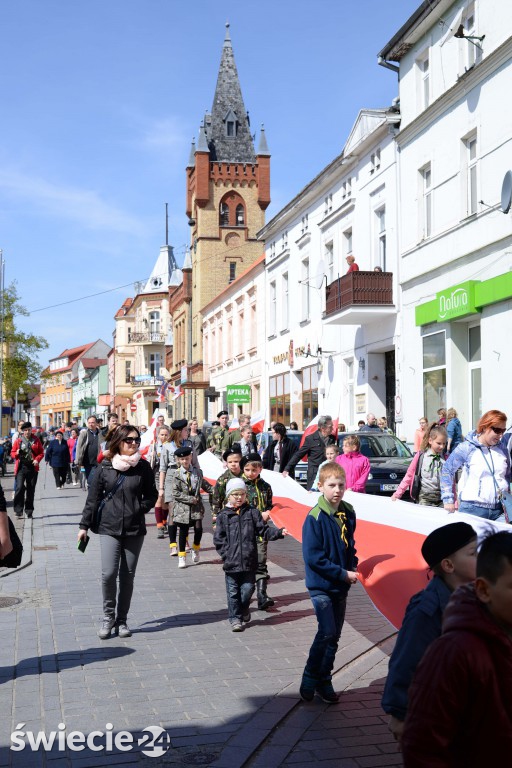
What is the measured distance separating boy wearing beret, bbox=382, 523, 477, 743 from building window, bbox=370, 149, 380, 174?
83.9ft

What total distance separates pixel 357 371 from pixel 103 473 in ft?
72.4

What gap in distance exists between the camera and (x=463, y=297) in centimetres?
2123

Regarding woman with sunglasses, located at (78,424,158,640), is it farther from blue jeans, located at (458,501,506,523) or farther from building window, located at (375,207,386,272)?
building window, located at (375,207,386,272)

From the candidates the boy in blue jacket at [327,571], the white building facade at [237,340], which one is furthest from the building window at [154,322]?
the boy in blue jacket at [327,571]

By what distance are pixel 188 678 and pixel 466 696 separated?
172 inches

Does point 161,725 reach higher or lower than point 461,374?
lower

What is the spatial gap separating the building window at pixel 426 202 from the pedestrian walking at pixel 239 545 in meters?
17.3

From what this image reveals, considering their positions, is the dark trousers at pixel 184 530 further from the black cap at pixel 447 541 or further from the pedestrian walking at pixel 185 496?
the black cap at pixel 447 541

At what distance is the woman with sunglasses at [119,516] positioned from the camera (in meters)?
8.02

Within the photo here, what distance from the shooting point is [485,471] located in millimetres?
8531

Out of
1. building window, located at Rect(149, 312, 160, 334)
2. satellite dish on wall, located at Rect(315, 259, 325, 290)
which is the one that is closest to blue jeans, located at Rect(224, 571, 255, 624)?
satellite dish on wall, located at Rect(315, 259, 325, 290)

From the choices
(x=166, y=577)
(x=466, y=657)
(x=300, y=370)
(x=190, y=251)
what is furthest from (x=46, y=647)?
(x=190, y=251)

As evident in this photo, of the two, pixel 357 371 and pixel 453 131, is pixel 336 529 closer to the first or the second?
pixel 453 131

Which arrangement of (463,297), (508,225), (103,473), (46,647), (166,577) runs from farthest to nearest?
(463,297)
(508,225)
(166,577)
(103,473)
(46,647)
